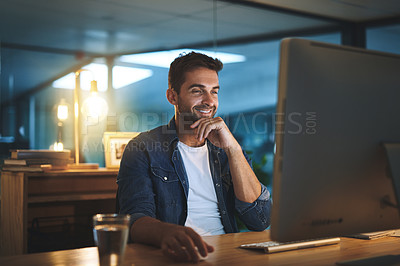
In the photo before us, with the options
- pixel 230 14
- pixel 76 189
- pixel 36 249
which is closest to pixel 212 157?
pixel 76 189

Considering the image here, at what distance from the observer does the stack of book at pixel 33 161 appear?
286 centimetres

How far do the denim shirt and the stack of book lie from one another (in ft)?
4.49

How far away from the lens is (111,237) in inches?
34.6

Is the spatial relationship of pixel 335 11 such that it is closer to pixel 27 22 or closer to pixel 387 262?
pixel 27 22

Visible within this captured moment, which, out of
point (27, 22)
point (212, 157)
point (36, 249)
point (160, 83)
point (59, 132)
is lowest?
point (36, 249)

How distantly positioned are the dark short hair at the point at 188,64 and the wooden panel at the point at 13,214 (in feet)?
4.61

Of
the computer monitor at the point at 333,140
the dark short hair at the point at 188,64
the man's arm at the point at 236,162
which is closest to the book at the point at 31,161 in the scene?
the dark short hair at the point at 188,64

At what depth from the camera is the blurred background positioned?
326 centimetres

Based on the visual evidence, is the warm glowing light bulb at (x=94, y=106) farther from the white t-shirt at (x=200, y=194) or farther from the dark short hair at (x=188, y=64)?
the white t-shirt at (x=200, y=194)

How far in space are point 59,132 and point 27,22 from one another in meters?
0.86

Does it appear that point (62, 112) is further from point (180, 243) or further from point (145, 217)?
point (180, 243)

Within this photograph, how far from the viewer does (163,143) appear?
1.83m

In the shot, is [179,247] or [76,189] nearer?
[179,247]

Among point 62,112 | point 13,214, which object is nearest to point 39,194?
point 13,214
